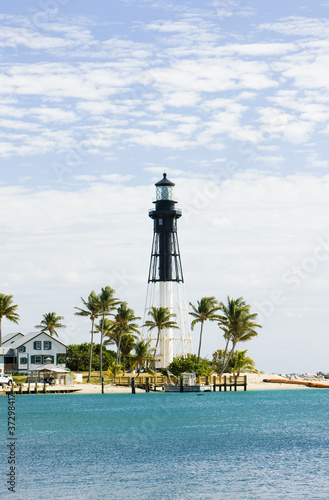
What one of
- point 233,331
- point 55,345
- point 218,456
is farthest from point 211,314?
point 218,456

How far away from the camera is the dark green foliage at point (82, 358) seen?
11794 cm

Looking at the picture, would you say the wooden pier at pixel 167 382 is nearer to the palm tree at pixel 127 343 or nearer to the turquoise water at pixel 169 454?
the palm tree at pixel 127 343

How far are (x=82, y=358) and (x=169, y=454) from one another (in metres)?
78.4

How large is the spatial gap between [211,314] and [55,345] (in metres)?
24.6

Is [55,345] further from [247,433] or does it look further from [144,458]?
[144,458]

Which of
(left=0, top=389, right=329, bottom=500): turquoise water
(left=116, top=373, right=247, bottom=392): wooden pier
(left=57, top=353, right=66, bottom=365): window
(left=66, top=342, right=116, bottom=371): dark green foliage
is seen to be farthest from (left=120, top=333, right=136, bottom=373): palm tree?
(left=0, top=389, right=329, bottom=500): turquoise water

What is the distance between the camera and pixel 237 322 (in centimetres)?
10519

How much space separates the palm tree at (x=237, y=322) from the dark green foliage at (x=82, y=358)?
21.0 metres

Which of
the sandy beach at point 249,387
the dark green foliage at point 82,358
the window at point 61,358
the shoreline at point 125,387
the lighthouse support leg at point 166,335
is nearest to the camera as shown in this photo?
the shoreline at point 125,387

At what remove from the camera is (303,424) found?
6156 centimetres

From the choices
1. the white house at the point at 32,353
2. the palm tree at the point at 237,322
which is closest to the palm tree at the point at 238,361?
the palm tree at the point at 237,322

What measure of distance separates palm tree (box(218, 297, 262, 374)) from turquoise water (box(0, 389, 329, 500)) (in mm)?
30705

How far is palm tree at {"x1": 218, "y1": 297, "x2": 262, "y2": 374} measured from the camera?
10531 centimetres

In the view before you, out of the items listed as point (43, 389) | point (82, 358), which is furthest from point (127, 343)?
point (43, 389)
